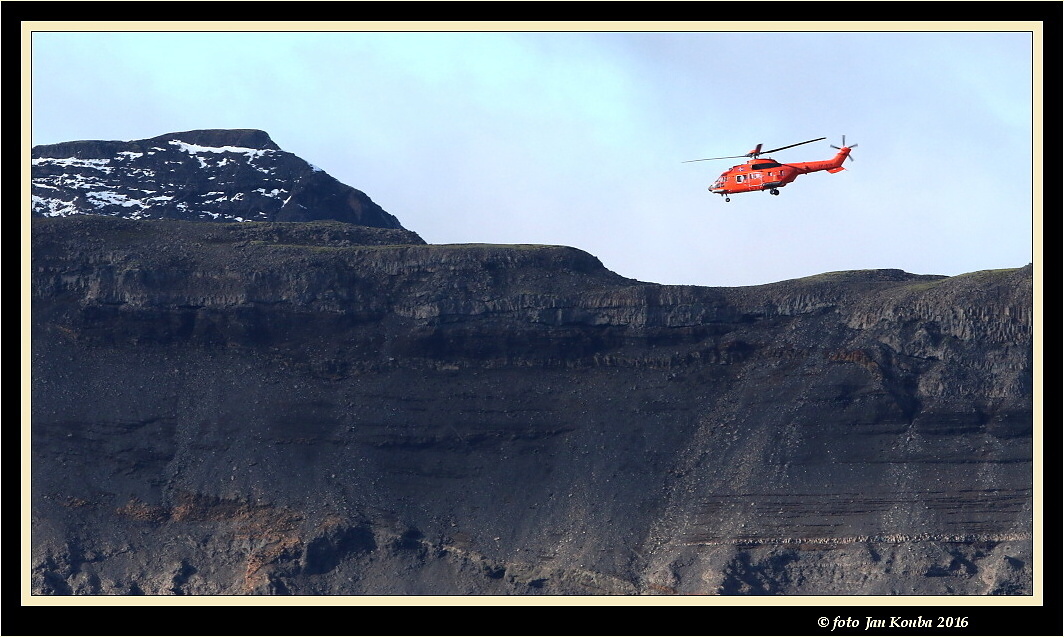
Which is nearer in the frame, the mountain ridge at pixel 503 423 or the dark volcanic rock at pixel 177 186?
the mountain ridge at pixel 503 423

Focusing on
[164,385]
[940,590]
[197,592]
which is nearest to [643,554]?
[940,590]

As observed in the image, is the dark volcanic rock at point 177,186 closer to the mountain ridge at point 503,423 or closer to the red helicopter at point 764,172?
the mountain ridge at point 503,423

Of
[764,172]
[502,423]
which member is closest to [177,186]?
[502,423]

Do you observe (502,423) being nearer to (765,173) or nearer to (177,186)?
(765,173)

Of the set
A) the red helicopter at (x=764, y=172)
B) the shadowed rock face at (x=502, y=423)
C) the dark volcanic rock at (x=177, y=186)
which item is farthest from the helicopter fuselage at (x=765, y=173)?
the dark volcanic rock at (x=177, y=186)

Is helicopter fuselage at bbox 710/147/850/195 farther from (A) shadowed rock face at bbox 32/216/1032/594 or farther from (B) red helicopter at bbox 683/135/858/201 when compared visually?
(A) shadowed rock face at bbox 32/216/1032/594
